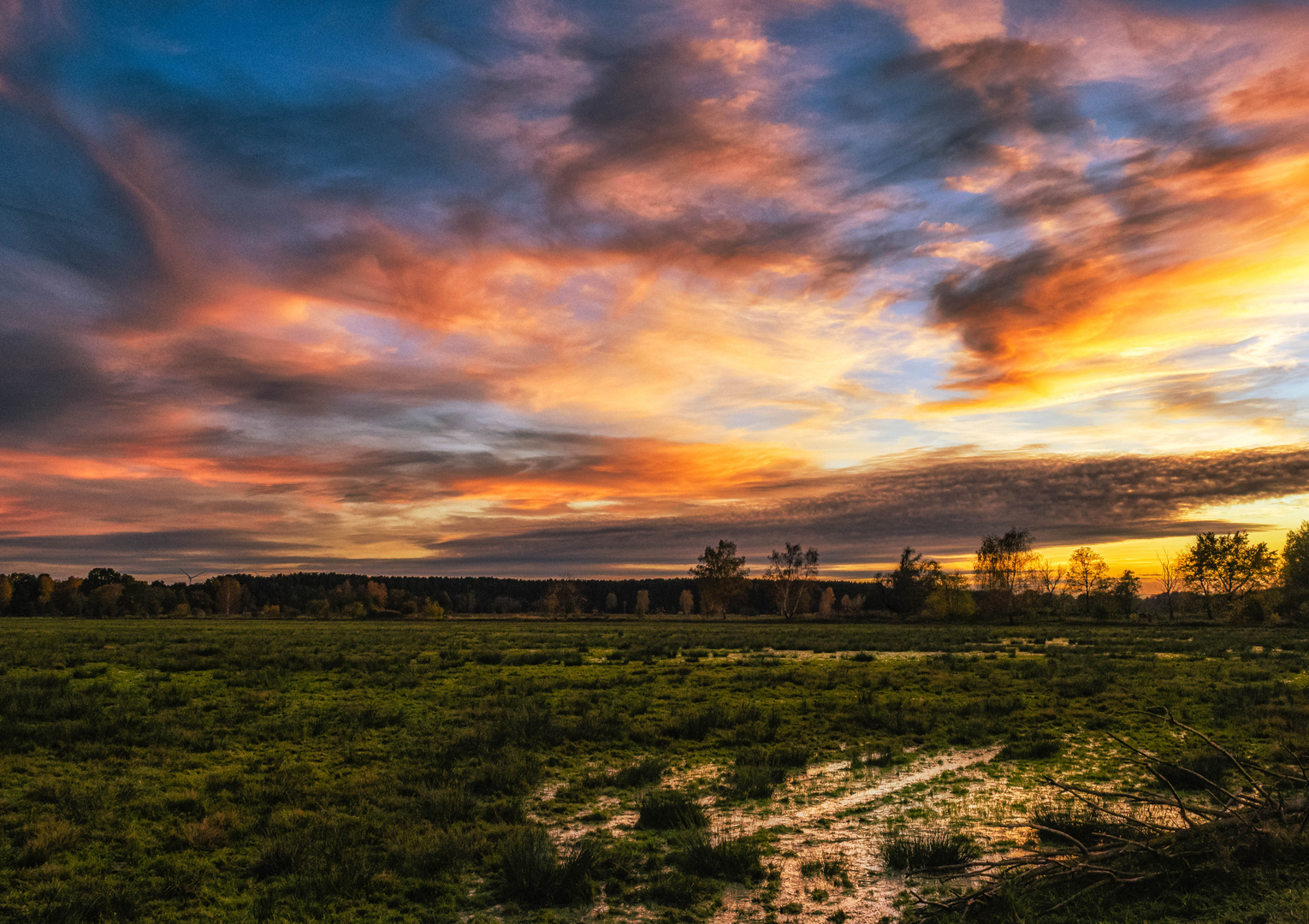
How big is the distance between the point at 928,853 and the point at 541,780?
6.75 m

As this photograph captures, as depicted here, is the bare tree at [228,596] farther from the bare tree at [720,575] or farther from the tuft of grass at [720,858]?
the tuft of grass at [720,858]

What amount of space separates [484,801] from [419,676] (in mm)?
13757

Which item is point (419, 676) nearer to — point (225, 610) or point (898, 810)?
point (898, 810)

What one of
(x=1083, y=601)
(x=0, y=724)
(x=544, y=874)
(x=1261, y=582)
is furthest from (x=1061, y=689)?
(x=1083, y=601)

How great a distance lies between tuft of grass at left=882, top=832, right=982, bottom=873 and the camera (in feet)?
25.8

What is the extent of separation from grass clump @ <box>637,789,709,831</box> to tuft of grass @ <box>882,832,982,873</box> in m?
2.66

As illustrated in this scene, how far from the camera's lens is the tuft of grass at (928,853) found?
786 cm

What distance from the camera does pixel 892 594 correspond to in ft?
357

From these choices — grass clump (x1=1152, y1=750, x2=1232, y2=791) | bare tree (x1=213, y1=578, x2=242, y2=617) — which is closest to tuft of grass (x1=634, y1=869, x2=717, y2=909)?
grass clump (x1=1152, y1=750, x2=1232, y2=791)

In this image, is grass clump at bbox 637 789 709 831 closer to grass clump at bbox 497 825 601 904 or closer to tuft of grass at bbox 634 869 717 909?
grass clump at bbox 497 825 601 904

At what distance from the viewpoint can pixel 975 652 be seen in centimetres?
3578

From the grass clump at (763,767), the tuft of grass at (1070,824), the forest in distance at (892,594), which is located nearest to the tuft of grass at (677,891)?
the grass clump at (763,767)

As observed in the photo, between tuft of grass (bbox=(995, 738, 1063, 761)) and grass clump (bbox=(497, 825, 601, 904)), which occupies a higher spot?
grass clump (bbox=(497, 825, 601, 904))

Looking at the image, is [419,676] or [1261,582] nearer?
[419,676]
